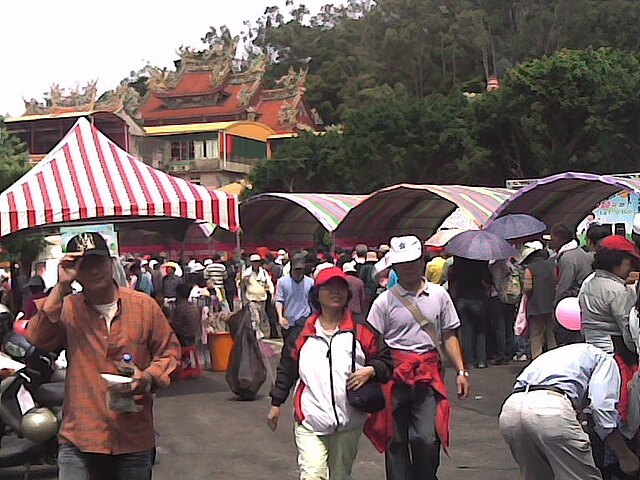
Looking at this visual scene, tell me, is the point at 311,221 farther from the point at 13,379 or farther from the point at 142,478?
the point at 142,478

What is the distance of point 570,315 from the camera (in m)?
5.98

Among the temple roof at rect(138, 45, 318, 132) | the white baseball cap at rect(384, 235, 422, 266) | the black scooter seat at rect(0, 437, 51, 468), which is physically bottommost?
the black scooter seat at rect(0, 437, 51, 468)

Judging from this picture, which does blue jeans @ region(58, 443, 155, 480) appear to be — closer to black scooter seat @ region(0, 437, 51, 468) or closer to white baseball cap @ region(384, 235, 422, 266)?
white baseball cap @ region(384, 235, 422, 266)

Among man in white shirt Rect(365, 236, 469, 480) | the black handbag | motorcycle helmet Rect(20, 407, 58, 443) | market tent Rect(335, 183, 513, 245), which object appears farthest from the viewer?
market tent Rect(335, 183, 513, 245)

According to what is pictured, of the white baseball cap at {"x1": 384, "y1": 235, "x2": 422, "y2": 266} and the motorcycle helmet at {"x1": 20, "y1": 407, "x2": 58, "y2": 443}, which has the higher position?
the white baseball cap at {"x1": 384, "y1": 235, "x2": 422, "y2": 266}

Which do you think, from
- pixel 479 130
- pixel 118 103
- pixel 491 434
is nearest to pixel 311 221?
pixel 479 130

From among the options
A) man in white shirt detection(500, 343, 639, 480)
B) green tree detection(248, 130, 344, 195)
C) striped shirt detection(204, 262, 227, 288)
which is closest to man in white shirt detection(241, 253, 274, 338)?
striped shirt detection(204, 262, 227, 288)

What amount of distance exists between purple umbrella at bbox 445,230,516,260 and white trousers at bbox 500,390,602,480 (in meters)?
7.22

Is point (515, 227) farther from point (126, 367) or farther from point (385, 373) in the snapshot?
point (126, 367)

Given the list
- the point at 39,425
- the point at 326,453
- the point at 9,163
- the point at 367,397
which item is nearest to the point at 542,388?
the point at 367,397

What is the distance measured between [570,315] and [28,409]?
3.80 metres

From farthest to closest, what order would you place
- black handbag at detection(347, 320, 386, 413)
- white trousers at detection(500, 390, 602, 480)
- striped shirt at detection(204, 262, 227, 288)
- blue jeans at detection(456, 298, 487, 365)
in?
striped shirt at detection(204, 262, 227, 288)
blue jeans at detection(456, 298, 487, 365)
black handbag at detection(347, 320, 386, 413)
white trousers at detection(500, 390, 602, 480)

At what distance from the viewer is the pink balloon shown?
5.93m

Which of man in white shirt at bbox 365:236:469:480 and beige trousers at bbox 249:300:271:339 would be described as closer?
man in white shirt at bbox 365:236:469:480
